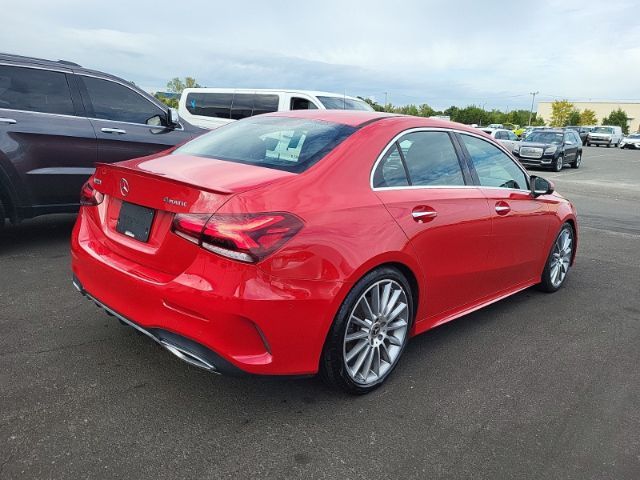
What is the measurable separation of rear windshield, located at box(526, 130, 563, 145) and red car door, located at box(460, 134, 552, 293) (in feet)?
60.6

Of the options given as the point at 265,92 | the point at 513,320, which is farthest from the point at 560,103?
the point at 513,320

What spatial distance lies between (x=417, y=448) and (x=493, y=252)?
6.00ft

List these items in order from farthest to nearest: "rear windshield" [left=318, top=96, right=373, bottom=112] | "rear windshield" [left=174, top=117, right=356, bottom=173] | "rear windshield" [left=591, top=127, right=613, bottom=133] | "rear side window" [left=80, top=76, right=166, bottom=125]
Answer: "rear windshield" [left=591, top=127, right=613, bottom=133], "rear windshield" [left=318, top=96, right=373, bottom=112], "rear side window" [left=80, top=76, right=166, bottom=125], "rear windshield" [left=174, top=117, right=356, bottom=173]

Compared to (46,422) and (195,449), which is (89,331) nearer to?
(46,422)

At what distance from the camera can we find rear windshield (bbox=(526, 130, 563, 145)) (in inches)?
840

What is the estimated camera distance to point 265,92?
1283 cm

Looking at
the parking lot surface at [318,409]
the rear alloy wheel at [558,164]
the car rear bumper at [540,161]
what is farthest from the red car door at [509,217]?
the rear alloy wheel at [558,164]

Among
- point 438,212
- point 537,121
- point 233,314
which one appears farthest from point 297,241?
point 537,121

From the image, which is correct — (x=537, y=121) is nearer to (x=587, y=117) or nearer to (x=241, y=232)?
(x=587, y=117)

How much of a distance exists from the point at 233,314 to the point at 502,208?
2.45 metres

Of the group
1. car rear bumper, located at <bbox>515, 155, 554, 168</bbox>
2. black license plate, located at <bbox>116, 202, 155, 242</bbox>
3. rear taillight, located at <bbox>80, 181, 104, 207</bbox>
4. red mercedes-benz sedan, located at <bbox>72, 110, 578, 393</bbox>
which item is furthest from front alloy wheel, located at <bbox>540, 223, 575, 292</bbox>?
car rear bumper, located at <bbox>515, 155, 554, 168</bbox>

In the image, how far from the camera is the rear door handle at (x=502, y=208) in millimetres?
3936

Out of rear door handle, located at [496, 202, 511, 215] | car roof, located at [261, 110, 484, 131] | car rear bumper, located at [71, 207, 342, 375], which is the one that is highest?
car roof, located at [261, 110, 484, 131]

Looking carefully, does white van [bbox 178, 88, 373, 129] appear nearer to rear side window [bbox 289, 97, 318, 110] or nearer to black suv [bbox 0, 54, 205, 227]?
rear side window [bbox 289, 97, 318, 110]
